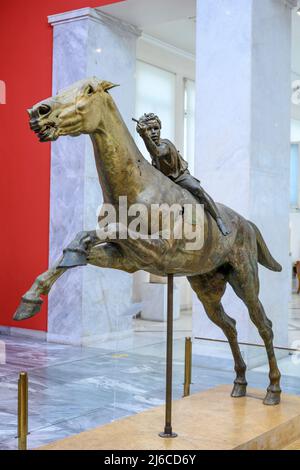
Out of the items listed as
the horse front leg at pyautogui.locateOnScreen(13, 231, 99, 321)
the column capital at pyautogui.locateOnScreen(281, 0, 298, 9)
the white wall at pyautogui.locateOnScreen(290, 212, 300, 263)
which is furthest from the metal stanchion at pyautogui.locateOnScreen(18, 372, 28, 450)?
the white wall at pyautogui.locateOnScreen(290, 212, 300, 263)

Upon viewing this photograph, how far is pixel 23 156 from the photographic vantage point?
31.9 feet

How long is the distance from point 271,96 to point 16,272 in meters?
4.72

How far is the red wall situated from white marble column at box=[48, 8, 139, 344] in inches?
9.0

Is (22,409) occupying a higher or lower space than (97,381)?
higher

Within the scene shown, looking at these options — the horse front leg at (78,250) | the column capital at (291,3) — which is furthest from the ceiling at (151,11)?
the horse front leg at (78,250)

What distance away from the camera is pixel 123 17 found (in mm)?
9359

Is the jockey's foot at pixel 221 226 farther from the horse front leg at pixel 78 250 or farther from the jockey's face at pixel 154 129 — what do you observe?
the horse front leg at pixel 78 250

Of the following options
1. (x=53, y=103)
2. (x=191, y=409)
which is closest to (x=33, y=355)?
(x=191, y=409)

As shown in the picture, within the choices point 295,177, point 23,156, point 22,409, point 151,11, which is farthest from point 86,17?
point 295,177

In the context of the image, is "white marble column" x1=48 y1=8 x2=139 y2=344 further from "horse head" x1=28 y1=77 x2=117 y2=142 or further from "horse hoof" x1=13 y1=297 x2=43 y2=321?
"horse hoof" x1=13 y1=297 x2=43 y2=321

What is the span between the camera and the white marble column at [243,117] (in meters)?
7.18
